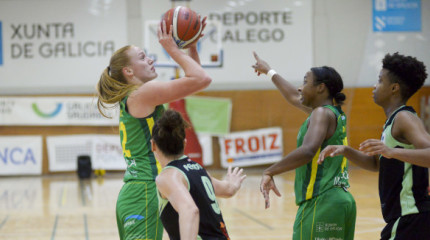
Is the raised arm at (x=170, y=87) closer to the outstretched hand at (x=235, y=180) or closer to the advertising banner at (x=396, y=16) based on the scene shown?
the outstretched hand at (x=235, y=180)

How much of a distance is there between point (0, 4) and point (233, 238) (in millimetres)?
11251

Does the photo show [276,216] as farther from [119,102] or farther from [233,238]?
[119,102]

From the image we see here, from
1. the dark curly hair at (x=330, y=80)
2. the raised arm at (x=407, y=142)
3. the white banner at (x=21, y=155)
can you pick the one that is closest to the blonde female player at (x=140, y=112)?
the dark curly hair at (x=330, y=80)

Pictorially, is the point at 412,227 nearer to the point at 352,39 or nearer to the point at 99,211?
the point at 99,211

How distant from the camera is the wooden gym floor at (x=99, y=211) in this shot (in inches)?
299

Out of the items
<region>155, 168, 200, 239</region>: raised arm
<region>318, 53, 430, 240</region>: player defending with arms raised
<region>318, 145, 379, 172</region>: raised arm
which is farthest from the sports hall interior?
<region>155, 168, 200, 239</region>: raised arm

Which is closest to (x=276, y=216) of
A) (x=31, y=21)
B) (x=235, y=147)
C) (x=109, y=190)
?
(x=109, y=190)

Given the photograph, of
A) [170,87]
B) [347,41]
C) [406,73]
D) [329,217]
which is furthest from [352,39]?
[170,87]

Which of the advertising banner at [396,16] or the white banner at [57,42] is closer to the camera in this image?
the white banner at [57,42]

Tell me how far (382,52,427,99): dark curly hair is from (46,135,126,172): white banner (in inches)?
490

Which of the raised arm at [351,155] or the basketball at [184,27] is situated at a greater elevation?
the basketball at [184,27]

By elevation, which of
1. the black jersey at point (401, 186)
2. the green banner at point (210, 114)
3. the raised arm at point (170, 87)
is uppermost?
the raised arm at point (170, 87)

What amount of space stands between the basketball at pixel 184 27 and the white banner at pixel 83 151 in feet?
37.7

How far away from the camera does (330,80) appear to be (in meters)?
3.78
